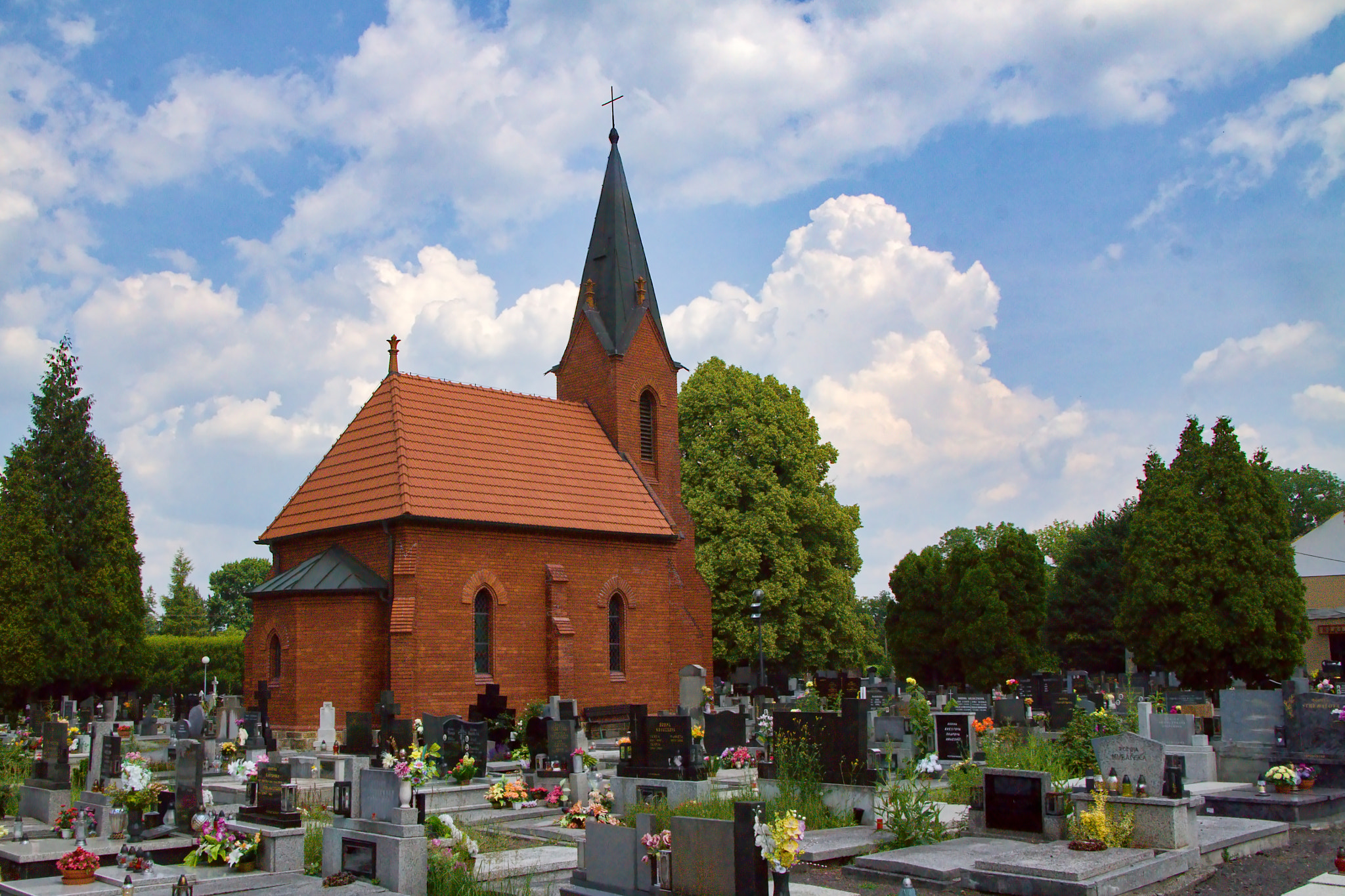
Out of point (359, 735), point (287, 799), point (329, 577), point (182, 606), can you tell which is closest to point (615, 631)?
point (329, 577)

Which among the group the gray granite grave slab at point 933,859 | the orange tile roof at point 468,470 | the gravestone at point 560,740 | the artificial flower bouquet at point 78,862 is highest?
the orange tile roof at point 468,470

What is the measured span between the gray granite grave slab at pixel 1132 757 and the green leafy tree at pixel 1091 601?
33.6m

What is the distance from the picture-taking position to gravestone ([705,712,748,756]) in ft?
60.4

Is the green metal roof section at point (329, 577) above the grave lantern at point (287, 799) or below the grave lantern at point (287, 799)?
above

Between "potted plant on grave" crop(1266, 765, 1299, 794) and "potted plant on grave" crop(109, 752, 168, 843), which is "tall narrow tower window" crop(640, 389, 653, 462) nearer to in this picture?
"potted plant on grave" crop(1266, 765, 1299, 794)

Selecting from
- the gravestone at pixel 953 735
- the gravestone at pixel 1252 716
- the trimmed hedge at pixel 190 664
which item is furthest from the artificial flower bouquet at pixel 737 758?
the trimmed hedge at pixel 190 664

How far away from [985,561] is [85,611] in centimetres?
3007

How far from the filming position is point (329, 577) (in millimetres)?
23688

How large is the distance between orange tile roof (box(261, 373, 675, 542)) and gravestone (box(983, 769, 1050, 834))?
588 inches

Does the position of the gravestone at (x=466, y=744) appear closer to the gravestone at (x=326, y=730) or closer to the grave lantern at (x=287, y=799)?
the gravestone at (x=326, y=730)

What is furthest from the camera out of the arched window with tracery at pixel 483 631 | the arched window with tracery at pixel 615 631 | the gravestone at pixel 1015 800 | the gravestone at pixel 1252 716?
the arched window with tracery at pixel 615 631

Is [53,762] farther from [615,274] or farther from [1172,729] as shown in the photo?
[615,274]

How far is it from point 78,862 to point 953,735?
1390cm

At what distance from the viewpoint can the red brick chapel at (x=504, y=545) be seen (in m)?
23.4
